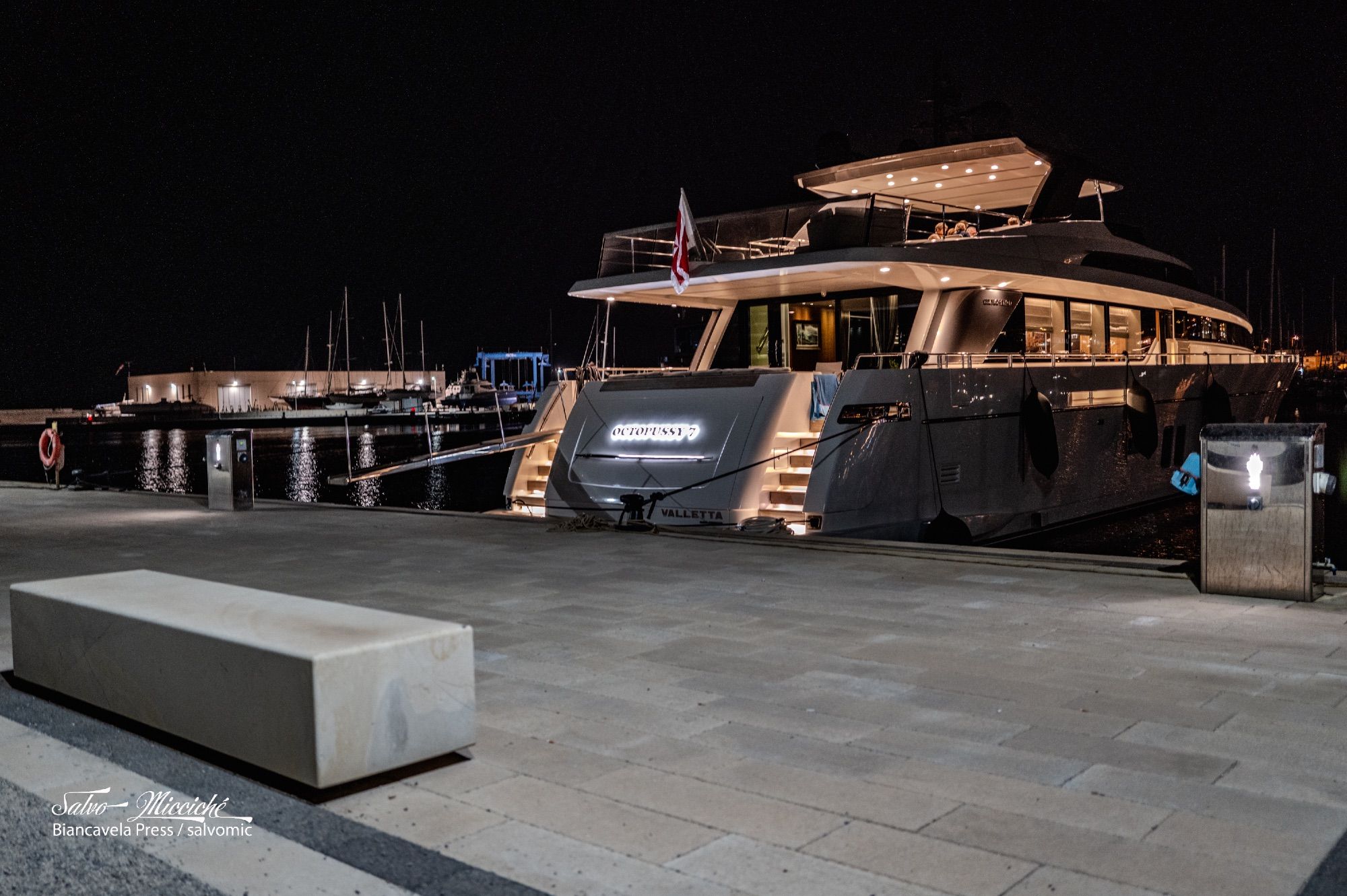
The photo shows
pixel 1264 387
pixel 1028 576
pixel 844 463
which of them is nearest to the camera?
pixel 1028 576

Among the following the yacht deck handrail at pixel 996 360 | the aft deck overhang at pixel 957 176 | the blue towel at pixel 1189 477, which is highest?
the aft deck overhang at pixel 957 176

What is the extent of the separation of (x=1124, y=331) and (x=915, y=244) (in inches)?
358

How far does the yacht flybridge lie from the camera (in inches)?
564

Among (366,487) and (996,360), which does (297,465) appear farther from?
(996,360)

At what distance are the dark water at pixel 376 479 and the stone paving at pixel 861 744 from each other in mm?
8569

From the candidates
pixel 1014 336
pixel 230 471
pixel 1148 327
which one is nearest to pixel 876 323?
pixel 1014 336

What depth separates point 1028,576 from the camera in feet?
30.4

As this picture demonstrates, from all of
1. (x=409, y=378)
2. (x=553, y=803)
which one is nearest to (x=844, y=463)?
(x=553, y=803)

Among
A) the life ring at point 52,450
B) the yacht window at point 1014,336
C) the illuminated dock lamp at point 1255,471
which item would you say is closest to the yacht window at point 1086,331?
the yacht window at point 1014,336

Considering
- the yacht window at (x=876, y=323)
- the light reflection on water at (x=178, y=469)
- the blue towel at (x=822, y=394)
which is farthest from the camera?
the light reflection on water at (x=178, y=469)

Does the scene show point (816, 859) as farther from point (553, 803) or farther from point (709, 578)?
point (709, 578)

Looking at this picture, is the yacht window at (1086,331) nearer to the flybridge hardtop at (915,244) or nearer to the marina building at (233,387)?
the flybridge hardtop at (915,244)

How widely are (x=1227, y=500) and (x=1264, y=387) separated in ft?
73.1

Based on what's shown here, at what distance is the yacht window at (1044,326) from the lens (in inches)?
763
